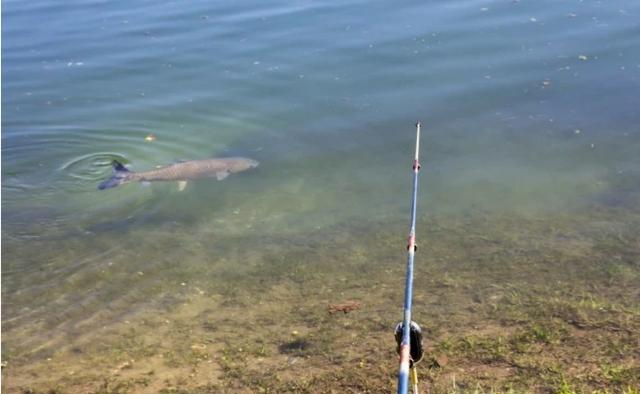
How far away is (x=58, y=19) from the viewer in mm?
16219

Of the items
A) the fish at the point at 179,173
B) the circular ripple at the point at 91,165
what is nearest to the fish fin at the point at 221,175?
the fish at the point at 179,173

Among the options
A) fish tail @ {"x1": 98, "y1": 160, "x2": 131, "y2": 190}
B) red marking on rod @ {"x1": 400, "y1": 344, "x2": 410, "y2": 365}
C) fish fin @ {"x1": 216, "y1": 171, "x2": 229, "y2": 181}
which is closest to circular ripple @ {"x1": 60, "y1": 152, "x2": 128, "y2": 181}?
A: fish tail @ {"x1": 98, "y1": 160, "x2": 131, "y2": 190}

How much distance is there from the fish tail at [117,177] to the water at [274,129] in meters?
0.17

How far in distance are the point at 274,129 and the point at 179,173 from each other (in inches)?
80.1

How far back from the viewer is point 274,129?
36.4ft

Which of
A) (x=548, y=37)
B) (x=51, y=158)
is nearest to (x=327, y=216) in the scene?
(x=51, y=158)

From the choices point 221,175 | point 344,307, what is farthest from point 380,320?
point 221,175

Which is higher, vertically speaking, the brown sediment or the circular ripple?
the circular ripple

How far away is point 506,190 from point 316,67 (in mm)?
5287

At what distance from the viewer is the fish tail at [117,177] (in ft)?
31.1

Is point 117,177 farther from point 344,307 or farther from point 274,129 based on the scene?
point 344,307

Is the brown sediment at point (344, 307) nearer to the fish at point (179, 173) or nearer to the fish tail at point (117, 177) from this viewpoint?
the fish at point (179, 173)

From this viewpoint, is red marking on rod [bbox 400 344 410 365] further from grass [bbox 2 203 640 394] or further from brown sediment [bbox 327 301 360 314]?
brown sediment [bbox 327 301 360 314]

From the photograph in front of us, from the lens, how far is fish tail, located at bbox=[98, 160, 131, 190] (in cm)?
949
